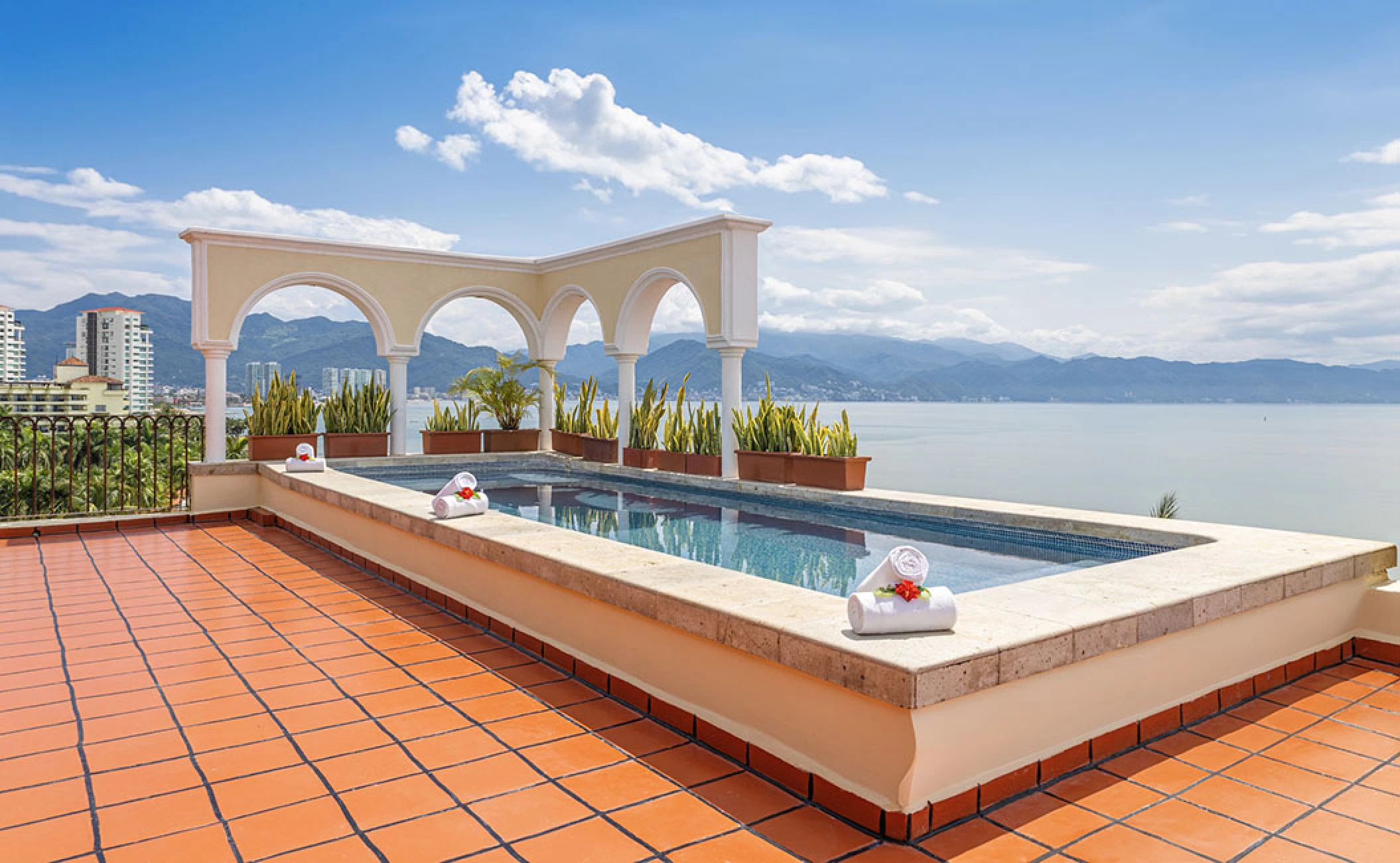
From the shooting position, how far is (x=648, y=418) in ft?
35.8

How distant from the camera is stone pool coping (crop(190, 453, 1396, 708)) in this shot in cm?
254

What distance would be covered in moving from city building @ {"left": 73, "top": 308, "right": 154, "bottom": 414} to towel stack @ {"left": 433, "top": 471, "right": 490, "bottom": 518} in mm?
51818

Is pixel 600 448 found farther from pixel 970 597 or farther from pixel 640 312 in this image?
pixel 970 597

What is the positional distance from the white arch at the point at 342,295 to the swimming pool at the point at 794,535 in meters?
2.52

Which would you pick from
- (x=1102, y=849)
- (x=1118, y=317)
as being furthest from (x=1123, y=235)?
(x=1118, y=317)

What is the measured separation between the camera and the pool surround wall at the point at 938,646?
8.27 ft

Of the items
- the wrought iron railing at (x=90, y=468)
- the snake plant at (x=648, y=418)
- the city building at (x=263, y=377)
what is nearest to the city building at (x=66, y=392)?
the wrought iron railing at (x=90, y=468)

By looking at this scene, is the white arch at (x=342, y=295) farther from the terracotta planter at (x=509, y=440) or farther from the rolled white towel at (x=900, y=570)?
the rolled white towel at (x=900, y=570)

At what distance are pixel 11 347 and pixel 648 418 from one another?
179ft

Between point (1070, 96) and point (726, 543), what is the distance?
1114 centimetres

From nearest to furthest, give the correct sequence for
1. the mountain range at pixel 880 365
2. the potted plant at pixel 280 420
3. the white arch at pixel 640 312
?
1. the potted plant at pixel 280 420
2. the white arch at pixel 640 312
3. the mountain range at pixel 880 365

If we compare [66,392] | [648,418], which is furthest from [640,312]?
[66,392]

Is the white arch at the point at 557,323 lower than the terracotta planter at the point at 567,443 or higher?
higher

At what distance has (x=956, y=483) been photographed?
3903 cm
